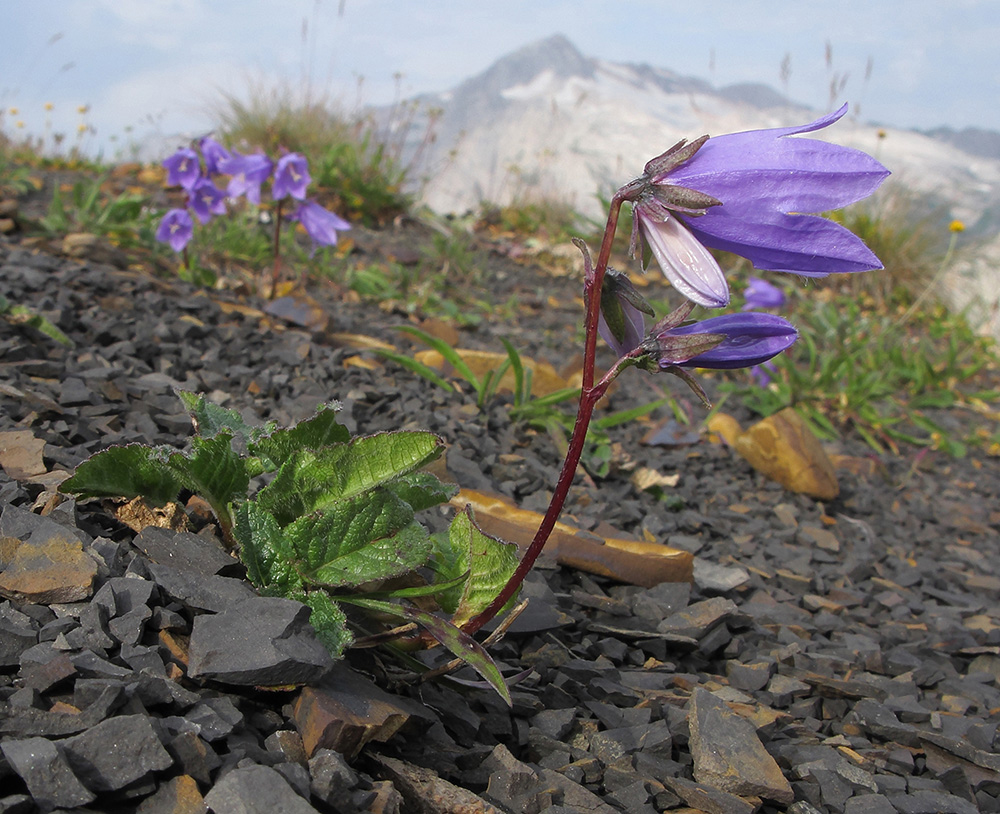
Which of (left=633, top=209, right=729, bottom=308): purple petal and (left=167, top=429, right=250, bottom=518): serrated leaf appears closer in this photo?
(left=633, top=209, right=729, bottom=308): purple petal

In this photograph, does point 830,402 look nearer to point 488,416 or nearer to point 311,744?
point 488,416

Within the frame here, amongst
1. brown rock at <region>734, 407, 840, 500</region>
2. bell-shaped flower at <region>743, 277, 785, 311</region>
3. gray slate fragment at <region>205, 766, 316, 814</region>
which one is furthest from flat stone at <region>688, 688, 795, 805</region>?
bell-shaped flower at <region>743, 277, 785, 311</region>

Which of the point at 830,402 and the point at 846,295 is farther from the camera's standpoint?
the point at 846,295

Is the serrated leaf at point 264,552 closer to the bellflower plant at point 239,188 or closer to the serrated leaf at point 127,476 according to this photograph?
the serrated leaf at point 127,476

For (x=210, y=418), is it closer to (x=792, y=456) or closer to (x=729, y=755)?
(x=729, y=755)

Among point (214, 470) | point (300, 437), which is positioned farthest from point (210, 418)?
point (300, 437)

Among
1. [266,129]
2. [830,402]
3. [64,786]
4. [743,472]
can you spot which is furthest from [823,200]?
[266,129]

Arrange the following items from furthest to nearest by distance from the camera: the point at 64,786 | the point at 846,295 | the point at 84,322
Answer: the point at 846,295 → the point at 84,322 → the point at 64,786

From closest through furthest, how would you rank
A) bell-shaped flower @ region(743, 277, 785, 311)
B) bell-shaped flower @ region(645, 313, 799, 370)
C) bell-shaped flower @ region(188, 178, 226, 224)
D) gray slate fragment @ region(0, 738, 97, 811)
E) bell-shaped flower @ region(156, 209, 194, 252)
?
gray slate fragment @ region(0, 738, 97, 811), bell-shaped flower @ region(645, 313, 799, 370), bell-shaped flower @ region(156, 209, 194, 252), bell-shaped flower @ region(188, 178, 226, 224), bell-shaped flower @ region(743, 277, 785, 311)

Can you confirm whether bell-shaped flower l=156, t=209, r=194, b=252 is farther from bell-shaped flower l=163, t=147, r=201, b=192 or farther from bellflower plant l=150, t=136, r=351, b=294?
bell-shaped flower l=163, t=147, r=201, b=192
